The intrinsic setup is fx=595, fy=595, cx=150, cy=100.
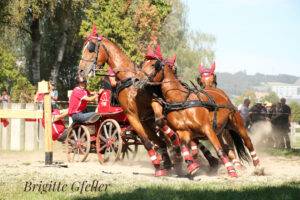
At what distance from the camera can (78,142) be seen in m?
14.2

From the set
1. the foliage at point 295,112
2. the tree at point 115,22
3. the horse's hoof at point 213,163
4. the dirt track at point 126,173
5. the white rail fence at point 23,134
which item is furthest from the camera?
the foliage at point 295,112

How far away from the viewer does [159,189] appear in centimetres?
855

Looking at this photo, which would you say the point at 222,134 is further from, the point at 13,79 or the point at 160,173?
the point at 13,79

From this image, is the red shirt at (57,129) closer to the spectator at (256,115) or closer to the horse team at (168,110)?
the horse team at (168,110)

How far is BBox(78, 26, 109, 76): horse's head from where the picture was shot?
40.2ft

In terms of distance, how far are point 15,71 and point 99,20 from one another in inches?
397

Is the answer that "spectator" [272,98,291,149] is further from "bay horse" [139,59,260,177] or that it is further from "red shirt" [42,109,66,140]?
"bay horse" [139,59,260,177]

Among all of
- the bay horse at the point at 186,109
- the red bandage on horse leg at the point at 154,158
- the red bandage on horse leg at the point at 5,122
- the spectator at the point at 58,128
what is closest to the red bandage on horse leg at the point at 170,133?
the red bandage on horse leg at the point at 154,158

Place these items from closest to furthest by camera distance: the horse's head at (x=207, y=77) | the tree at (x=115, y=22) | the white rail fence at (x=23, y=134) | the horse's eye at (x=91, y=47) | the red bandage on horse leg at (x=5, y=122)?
1. the horse's eye at (x=91, y=47)
2. the horse's head at (x=207, y=77)
3. the white rail fence at (x=23, y=134)
4. the red bandage on horse leg at (x=5, y=122)
5. the tree at (x=115, y=22)

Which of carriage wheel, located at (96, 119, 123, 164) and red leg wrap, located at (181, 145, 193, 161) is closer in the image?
red leg wrap, located at (181, 145, 193, 161)

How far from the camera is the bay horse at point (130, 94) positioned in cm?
1153

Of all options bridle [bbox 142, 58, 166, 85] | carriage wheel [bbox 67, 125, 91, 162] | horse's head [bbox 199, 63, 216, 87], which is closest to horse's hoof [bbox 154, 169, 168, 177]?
bridle [bbox 142, 58, 166, 85]

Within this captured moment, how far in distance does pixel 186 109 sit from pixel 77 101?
4.39m

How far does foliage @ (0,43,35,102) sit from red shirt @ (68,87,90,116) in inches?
570
